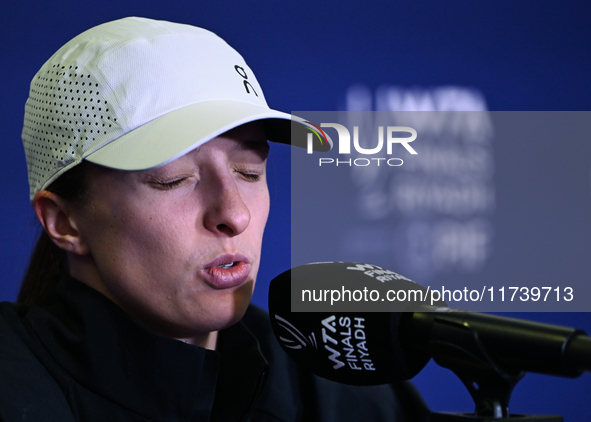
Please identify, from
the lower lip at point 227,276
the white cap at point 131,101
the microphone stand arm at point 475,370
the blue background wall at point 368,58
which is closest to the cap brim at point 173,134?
the white cap at point 131,101

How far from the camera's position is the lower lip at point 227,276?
2.27ft

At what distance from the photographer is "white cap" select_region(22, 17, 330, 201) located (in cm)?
68

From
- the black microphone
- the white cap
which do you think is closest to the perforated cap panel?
the white cap

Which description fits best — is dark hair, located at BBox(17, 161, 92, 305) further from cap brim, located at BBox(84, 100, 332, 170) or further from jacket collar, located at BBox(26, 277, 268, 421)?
cap brim, located at BBox(84, 100, 332, 170)

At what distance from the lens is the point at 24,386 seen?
2.14 feet

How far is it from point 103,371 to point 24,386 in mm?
90

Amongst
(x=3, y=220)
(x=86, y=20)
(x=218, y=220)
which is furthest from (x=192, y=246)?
(x=86, y=20)

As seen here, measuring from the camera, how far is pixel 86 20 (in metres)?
1.66

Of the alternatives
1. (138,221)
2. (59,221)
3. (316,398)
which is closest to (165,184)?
(138,221)

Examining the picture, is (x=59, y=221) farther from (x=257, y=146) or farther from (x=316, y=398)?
(x=316, y=398)

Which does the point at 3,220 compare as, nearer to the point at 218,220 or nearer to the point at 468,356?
the point at 218,220

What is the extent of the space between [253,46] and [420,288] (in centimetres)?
146

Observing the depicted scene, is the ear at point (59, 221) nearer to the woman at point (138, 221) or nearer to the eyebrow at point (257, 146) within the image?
the woman at point (138, 221)

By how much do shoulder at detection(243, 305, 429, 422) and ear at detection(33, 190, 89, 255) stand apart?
0.32m
